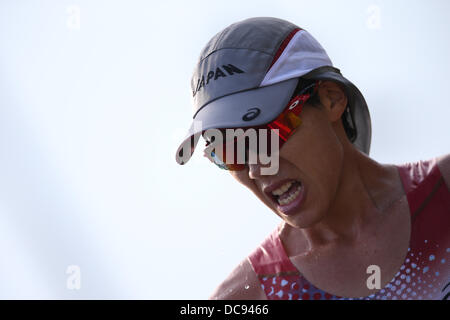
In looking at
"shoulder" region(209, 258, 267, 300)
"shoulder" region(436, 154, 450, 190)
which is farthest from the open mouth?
"shoulder" region(436, 154, 450, 190)

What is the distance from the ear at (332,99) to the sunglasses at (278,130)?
2.4 inches

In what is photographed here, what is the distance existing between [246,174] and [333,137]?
466 millimetres

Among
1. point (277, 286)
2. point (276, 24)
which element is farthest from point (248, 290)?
point (276, 24)

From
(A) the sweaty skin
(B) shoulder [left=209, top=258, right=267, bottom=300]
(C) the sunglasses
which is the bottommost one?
(B) shoulder [left=209, top=258, right=267, bottom=300]

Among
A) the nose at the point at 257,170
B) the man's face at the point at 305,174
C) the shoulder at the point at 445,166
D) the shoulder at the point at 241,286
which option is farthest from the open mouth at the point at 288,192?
the shoulder at the point at 445,166

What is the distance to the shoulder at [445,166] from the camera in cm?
316

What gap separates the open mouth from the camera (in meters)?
3.13

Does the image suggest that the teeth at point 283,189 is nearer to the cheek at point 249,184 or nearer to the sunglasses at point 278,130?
the cheek at point 249,184

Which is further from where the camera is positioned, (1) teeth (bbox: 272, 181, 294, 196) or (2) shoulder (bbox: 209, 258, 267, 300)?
(2) shoulder (bbox: 209, 258, 267, 300)

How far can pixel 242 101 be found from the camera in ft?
10.00

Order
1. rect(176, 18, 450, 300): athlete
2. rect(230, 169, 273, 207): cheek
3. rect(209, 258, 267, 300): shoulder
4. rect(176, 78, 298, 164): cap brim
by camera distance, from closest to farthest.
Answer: rect(176, 78, 298, 164): cap brim
rect(176, 18, 450, 300): athlete
rect(230, 169, 273, 207): cheek
rect(209, 258, 267, 300): shoulder

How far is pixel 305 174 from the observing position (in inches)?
122

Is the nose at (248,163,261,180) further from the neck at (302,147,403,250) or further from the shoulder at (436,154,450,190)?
the shoulder at (436,154,450,190)

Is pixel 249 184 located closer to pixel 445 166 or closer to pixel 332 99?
pixel 332 99
